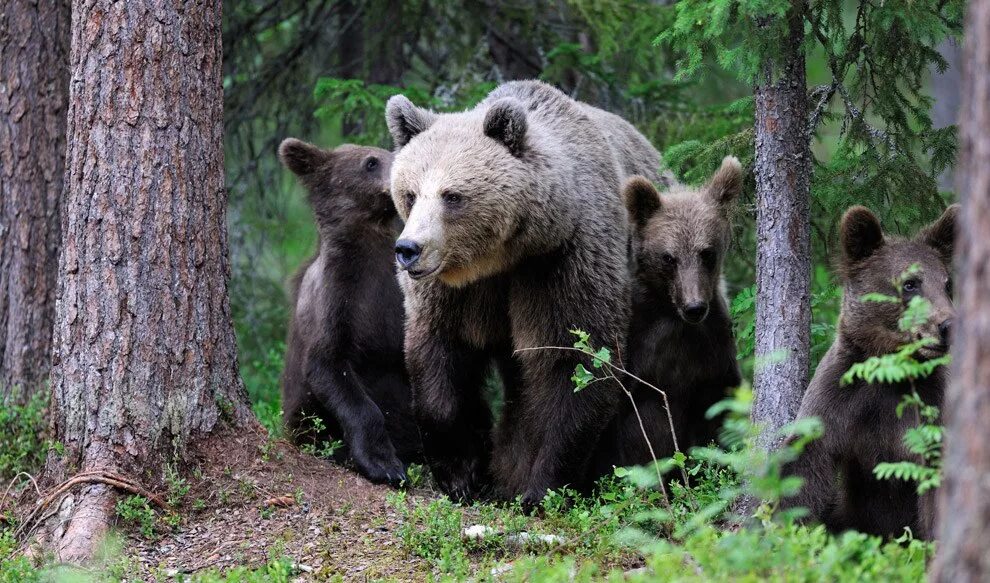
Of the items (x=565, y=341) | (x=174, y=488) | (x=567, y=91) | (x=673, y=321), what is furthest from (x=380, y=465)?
(x=567, y=91)

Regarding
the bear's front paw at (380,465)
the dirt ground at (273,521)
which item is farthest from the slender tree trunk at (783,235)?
the bear's front paw at (380,465)

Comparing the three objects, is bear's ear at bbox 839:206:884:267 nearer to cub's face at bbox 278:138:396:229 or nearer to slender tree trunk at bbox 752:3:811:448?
slender tree trunk at bbox 752:3:811:448

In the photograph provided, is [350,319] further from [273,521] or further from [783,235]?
[783,235]

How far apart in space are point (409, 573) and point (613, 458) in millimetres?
2081

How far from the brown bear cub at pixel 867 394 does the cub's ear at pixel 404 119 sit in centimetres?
267

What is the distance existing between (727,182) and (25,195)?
5.15 metres

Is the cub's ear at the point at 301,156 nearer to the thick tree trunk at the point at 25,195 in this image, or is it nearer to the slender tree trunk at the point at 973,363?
the thick tree trunk at the point at 25,195

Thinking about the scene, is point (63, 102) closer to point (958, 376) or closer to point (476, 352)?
point (476, 352)

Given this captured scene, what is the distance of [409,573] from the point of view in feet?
19.1

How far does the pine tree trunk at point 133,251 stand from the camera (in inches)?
252

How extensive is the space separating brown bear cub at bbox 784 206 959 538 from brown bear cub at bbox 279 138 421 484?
3.08m

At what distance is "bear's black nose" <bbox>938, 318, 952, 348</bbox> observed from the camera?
5266 millimetres

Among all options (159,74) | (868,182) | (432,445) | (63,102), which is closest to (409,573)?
(432,445)

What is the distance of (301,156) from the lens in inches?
334
